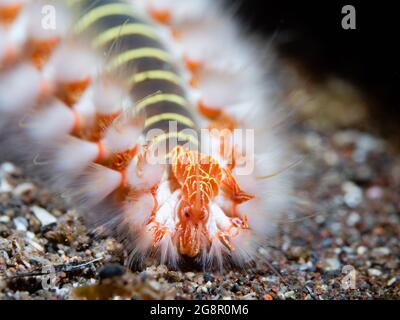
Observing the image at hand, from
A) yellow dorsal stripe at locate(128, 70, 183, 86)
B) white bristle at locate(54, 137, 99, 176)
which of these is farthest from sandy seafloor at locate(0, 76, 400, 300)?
yellow dorsal stripe at locate(128, 70, 183, 86)

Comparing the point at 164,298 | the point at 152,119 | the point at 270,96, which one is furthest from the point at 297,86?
the point at 164,298

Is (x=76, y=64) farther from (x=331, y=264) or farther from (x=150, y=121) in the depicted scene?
(x=331, y=264)

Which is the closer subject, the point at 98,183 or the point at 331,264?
the point at 98,183

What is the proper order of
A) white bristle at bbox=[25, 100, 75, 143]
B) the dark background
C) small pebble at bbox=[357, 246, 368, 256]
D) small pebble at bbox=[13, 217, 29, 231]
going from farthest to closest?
the dark background → small pebble at bbox=[357, 246, 368, 256] → white bristle at bbox=[25, 100, 75, 143] → small pebble at bbox=[13, 217, 29, 231]

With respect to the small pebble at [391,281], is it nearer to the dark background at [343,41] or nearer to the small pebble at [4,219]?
the small pebble at [4,219]

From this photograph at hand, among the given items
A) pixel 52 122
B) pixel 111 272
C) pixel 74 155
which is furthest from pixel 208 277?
pixel 52 122

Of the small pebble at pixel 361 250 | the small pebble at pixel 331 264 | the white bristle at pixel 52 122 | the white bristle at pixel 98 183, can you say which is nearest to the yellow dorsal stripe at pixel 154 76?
the white bristle at pixel 52 122

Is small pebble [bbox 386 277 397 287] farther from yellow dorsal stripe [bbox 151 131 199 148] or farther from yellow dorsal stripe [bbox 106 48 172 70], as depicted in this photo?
yellow dorsal stripe [bbox 106 48 172 70]

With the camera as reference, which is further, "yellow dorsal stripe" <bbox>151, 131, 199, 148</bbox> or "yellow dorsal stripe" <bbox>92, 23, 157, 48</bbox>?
"yellow dorsal stripe" <bbox>92, 23, 157, 48</bbox>
